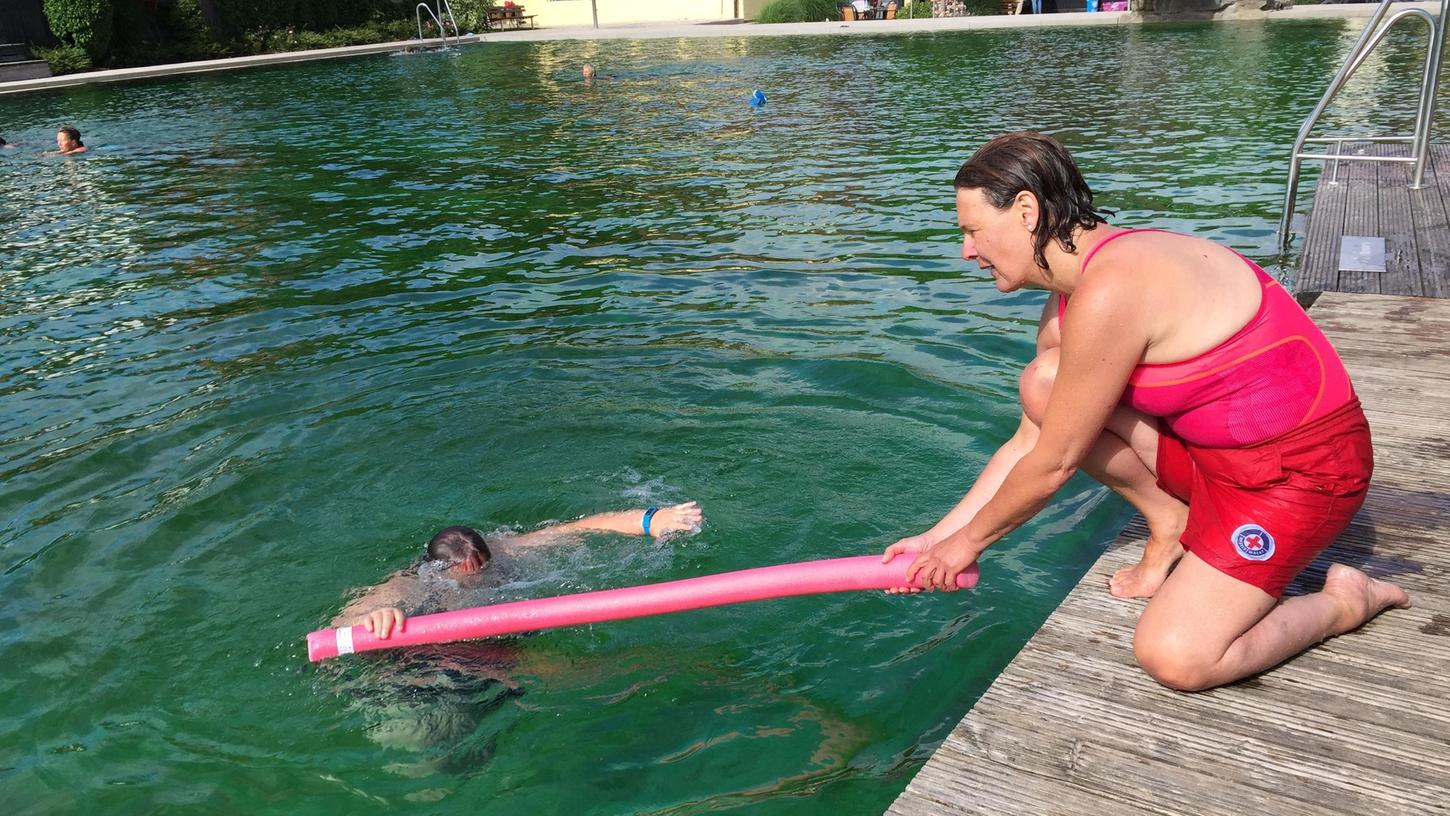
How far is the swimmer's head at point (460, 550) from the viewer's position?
16.7ft

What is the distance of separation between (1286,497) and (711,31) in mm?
38676

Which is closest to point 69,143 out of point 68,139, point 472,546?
point 68,139

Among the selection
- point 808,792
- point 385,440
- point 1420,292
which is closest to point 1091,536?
point 808,792

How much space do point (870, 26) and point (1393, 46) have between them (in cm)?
1696

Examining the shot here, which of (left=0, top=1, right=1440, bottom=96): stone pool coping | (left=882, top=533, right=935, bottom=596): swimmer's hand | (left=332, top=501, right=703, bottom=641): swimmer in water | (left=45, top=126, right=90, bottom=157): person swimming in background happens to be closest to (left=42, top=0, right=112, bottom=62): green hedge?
(left=0, top=1, right=1440, bottom=96): stone pool coping

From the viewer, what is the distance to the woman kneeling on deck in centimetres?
296

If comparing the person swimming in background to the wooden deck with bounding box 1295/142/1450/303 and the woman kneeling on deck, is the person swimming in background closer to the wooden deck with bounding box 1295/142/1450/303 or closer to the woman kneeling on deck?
the wooden deck with bounding box 1295/142/1450/303

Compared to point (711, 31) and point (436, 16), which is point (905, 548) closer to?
point (711, 31)

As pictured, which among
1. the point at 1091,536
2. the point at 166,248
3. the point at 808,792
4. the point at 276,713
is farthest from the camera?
the point at 166,248

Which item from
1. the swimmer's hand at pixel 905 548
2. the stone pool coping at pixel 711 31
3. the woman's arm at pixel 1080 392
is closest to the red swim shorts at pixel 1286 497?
the woman's arm at pixel 1080 392

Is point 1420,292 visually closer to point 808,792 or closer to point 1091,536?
point 1091,536

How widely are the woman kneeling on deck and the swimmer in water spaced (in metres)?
2.52

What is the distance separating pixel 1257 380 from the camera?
3.02 meters

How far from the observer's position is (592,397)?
23.9 ft
